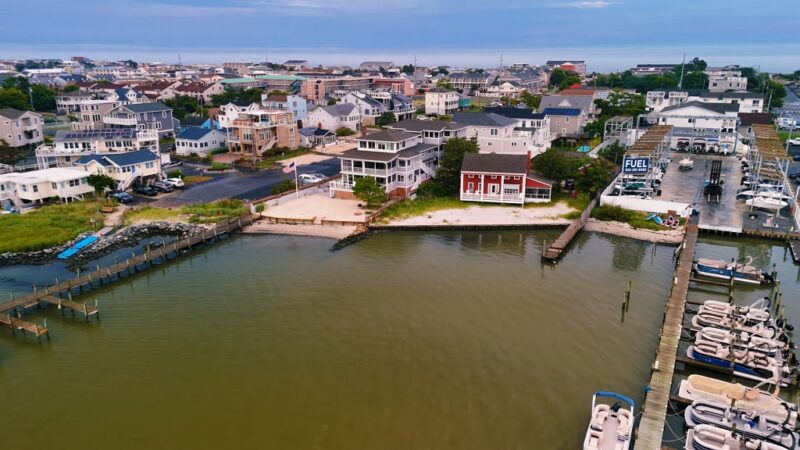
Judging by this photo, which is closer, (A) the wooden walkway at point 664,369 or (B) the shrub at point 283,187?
(A) the wooden walkway at point 664,369

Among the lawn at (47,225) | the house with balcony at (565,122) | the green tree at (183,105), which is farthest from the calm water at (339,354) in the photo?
the green tree at (183,105)

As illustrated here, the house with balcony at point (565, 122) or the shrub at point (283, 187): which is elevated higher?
the house with balcony at point (565, 122)

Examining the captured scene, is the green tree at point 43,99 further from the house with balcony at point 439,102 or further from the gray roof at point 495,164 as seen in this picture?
the gray roof at point 495,164

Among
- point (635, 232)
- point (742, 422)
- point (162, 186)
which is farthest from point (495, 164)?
point (162, 186)

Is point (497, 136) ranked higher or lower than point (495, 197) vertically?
higher

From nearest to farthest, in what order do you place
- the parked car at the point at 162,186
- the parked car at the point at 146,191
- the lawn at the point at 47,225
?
the lawn at the point at 47,225
the parked car at the point at 146,191
the parked car at the point at 162,186

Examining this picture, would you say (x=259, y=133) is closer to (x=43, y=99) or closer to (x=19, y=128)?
(x=19, y=128)

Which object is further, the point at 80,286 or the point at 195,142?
the point at 195,142
